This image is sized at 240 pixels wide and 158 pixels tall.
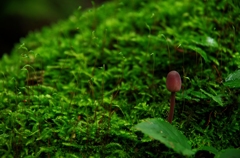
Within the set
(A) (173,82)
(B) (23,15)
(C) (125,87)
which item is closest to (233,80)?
(A) (173,82)

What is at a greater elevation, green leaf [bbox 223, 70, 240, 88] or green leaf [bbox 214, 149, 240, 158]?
green leaf [bbox 223, 70, 240, 88]

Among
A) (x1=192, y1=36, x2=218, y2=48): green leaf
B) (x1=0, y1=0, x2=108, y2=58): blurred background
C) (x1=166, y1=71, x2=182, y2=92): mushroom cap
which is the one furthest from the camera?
(x1=0, y1=0, x2=108, y2=58): blurred background

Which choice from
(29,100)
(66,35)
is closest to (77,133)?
(29,100)

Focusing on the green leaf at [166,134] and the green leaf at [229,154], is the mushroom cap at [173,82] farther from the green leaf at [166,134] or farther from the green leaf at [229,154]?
the green leaf at [229,154]

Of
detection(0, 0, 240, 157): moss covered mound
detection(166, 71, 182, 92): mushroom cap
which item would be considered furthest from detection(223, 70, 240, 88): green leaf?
detection(166, 71, 182, 92): mushroom cap

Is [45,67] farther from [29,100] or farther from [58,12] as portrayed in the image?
[58,12]

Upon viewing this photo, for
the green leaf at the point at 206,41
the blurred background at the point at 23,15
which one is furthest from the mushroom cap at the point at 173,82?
the blurred background at the point at 23,15

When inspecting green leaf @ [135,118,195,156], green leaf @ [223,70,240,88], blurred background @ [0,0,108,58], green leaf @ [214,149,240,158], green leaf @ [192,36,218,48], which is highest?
blurred background @ [0,0,108,58]

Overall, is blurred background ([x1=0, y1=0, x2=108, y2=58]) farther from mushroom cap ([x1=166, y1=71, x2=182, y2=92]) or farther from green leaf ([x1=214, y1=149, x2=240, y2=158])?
green leaf ([x1=214, y1=149, x2=240, y2=158])
